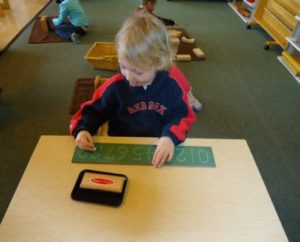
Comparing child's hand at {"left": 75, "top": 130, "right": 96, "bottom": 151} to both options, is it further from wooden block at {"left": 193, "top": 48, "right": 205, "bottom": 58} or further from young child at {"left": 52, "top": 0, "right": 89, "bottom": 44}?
young child at {"left": 52, "top": 0, "right": 89, "bottom": 44}

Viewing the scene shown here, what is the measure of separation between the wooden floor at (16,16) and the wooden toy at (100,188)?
7.51 feet

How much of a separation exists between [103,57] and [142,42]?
1469 millimetres

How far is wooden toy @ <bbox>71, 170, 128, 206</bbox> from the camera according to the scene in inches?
22.2

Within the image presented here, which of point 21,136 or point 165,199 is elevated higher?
point 165,199

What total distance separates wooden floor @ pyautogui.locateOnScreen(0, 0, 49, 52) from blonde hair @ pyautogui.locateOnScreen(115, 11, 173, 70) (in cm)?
219

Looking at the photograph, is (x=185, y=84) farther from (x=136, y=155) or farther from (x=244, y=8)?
(x=244, y=8)

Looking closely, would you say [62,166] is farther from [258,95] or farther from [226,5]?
[226,5]

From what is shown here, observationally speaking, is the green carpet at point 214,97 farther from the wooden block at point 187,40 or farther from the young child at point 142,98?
the young child at point 142,98

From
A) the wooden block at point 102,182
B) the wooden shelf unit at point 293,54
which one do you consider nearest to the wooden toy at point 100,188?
the wooden block at point 102,182

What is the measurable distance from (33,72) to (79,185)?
181 cm

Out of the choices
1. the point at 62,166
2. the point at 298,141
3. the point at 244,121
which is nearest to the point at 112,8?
the point at 244,121

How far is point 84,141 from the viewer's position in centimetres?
69

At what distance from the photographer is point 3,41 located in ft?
8.20

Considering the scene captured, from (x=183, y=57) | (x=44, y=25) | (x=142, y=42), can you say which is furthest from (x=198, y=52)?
(x=142, y=42)
